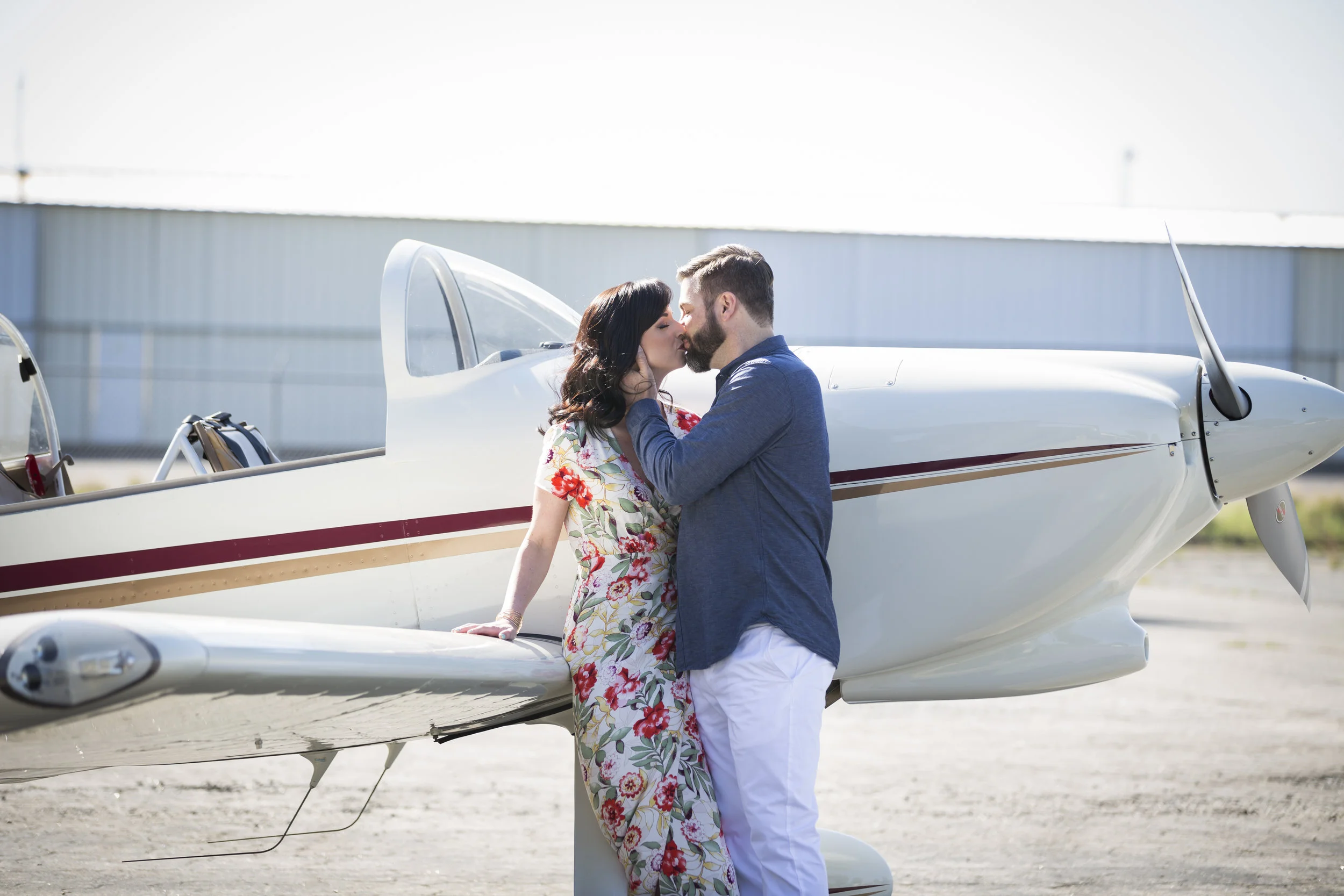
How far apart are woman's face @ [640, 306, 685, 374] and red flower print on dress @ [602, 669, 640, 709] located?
28.5 inches

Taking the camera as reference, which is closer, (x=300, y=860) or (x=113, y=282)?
(x=300, y=860)

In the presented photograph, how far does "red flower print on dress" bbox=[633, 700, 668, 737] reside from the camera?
2.54m

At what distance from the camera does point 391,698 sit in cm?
244

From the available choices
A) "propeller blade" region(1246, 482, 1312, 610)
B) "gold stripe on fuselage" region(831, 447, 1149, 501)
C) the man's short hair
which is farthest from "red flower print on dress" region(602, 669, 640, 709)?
"propeller blade" region(1246, 482, 1312, 610)

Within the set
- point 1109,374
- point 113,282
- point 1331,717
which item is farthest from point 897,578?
point 113,282

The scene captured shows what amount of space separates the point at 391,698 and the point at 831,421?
1315mm

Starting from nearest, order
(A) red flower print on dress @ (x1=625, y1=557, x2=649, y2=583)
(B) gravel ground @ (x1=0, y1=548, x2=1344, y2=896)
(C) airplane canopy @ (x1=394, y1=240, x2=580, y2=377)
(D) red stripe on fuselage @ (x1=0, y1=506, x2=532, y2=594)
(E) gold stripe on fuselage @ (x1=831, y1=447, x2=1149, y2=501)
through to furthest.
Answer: (A) red flower print on dress @ (x1=625, y1=557, x2=649, y2=583) → (E) gold stripe on fuselage @ (x1=831, y1=447, x2=1149, y2=501) → (D) red stripe on fuselage @ (x1=0, y1=506, x2=532, y2=594) → (C) airplane canopy @ (x1=394, y1=240, x2=580, y2=377) → (B) gravel ground @ (x1=0, y1=548, x2=1344, y2=896)

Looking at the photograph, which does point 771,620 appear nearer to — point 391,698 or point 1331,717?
point 391,698

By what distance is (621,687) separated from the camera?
2.57 meters

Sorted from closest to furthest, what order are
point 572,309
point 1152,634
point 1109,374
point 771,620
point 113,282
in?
1. point 771,620
2. point 1109,374
3. point 572,309
4. point 1152,634
5. point 113,282

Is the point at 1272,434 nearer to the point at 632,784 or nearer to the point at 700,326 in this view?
the point at 700,326

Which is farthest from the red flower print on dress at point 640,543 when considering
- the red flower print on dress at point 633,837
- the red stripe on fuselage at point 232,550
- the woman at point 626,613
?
the red flower print on dress at point 633,837

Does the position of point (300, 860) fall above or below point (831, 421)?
below

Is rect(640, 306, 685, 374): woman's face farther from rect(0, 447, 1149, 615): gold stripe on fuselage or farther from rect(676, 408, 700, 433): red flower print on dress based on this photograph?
rect(0, 447, 1149, 615): gold stripe on fuselage
